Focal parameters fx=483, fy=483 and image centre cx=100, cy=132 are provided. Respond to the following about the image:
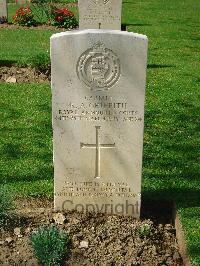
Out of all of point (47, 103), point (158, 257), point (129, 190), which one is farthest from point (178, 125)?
point (158, 257)

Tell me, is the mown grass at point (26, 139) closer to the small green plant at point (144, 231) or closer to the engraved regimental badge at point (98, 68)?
the small green plant at point (144, 231)

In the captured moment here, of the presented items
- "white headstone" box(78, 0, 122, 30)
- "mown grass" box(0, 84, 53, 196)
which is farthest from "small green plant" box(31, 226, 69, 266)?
"white headstone" box(78, 0, 122, 30)

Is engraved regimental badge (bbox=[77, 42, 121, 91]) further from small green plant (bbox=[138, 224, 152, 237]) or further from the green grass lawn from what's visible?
the green grass lawn

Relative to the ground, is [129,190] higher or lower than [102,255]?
higher

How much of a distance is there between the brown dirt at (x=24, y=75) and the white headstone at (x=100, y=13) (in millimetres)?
2453

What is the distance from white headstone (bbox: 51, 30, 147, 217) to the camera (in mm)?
4031

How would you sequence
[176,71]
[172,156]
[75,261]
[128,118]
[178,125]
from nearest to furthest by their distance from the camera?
[75,261] → [128,118] → [172,156] → [178,125] → [176,71]

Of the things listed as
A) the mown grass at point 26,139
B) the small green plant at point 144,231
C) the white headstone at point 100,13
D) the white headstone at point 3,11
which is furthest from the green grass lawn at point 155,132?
the white headstone at point 3,11

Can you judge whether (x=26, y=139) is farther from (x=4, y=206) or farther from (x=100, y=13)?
(x=100, y=13)

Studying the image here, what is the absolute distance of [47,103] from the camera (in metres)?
8.09

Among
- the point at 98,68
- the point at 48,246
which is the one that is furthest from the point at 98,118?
the point at 48,246

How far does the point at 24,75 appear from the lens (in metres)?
9.69

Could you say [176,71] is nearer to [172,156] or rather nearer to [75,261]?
[172,156]

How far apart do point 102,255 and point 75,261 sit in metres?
0.25
